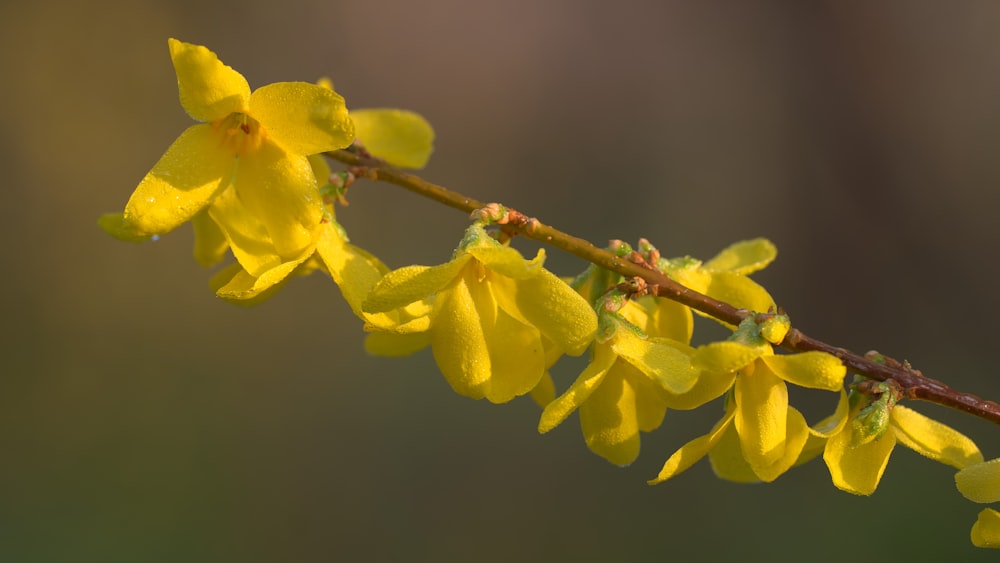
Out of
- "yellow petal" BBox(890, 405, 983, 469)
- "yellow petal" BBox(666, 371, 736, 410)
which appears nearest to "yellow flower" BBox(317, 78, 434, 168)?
"yellow petal" BBox(666, 371, 736, 410)

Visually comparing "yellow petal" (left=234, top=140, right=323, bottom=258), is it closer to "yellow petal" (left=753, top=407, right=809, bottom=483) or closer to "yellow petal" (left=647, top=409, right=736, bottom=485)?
"yellow petal" (left=647, top=409, right=736, bottom=485)

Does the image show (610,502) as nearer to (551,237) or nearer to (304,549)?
(304,549)

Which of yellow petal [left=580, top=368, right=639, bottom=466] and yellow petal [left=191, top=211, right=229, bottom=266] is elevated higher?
yellow petal [left=191, top=211, right=229, bottom=266]

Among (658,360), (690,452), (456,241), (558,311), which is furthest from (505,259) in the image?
(456,241)

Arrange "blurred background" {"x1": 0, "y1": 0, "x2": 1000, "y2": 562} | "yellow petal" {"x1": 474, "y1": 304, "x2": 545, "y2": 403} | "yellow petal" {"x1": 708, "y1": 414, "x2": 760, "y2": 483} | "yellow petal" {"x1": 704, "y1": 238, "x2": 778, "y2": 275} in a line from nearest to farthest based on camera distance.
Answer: "yellow petal" {"x1": 474, "y1": 304, "x2": 545, "y2": 403} → "yellow petal" {"x1": 708, "y1": 414, "x2": 760, "y2": 483} → "yellow petal" {"x1": 704, "y1": 238, "x2": 778, "y2": 275} → "blurred background" {"x1": 0, "y1": 0, "x2": 1000, "y2": 562}

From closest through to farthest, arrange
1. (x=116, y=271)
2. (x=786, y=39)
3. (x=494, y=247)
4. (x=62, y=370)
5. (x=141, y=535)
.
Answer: (x=494, y=247), (x=141, y=535), (x=62, y=370), (x=116, y=271), (x=786, y=39)

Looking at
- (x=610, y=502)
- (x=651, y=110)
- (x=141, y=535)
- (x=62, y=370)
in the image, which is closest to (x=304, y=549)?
(x=141, y=535)
